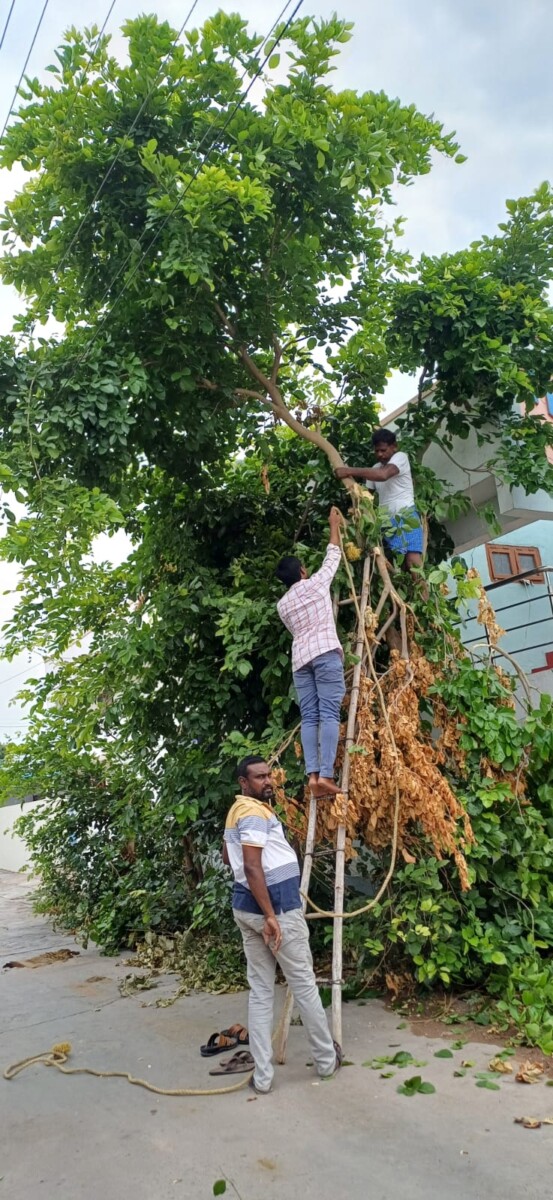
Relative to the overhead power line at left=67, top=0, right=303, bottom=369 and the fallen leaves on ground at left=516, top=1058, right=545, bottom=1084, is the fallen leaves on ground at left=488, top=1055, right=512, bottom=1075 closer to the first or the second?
the fallen leaves on ground at left=516, top=1058, right=545, bottom=1084

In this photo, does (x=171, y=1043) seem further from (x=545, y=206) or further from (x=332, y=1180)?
(x=545, y=206)

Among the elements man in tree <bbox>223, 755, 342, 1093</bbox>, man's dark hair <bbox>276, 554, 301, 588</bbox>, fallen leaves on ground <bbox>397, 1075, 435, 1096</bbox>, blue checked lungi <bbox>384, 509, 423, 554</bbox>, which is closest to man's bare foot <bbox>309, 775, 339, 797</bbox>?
man in tree <bbox>223, 755, 342, 1093</bbox>

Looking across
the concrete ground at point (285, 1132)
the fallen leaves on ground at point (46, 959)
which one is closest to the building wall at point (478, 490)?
the concrete ground at point (285, 1132)

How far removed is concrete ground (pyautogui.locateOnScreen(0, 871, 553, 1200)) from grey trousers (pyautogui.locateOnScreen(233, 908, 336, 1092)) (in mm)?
139

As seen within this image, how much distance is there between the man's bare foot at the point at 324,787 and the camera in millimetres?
4977

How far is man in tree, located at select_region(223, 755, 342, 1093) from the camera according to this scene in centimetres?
426

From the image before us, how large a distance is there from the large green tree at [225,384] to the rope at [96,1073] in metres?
1.33

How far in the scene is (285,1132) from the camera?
375 centimetres

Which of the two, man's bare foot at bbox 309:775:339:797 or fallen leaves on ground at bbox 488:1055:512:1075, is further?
man's bare foot at bbox 309:775:339:797

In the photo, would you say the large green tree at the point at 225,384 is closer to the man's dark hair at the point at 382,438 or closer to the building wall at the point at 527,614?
the man's dark hair at the point at 382,438

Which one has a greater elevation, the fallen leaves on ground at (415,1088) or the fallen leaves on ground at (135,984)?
the fallen leaves on ground at (135,984)

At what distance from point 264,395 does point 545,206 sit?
110 inches

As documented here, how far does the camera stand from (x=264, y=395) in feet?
24.2

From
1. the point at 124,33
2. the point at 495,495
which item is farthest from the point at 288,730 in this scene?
the point at 124,33
